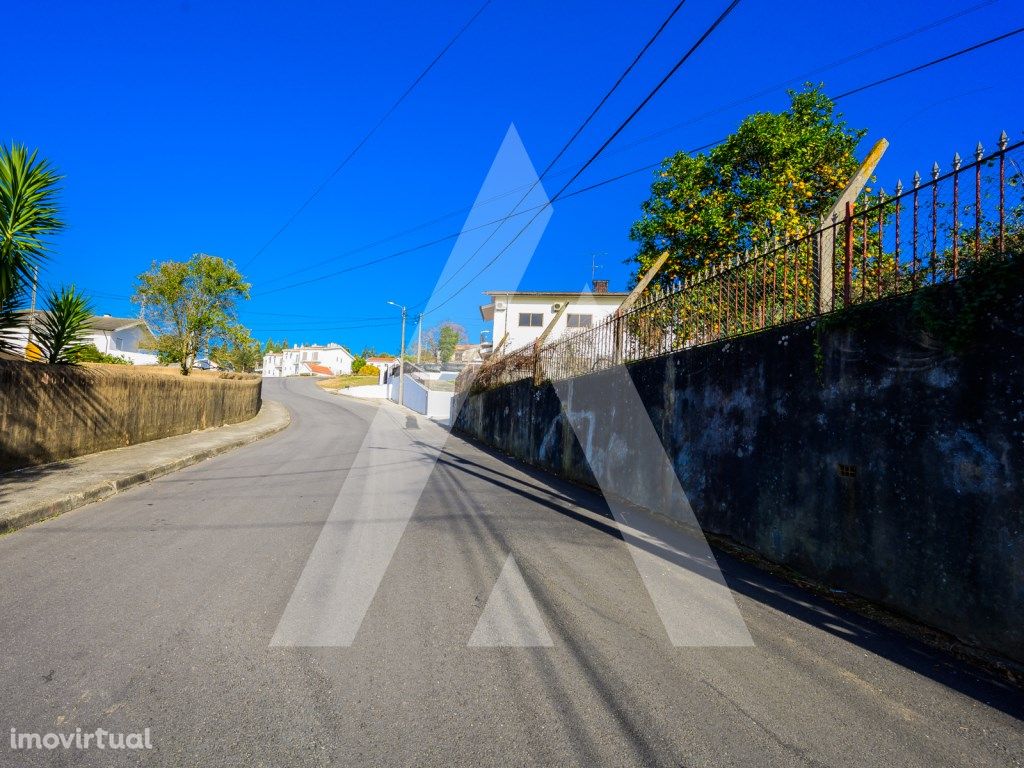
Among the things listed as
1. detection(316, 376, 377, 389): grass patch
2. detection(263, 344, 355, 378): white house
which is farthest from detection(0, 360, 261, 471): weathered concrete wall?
detection(263, 344, 355, 378): white house

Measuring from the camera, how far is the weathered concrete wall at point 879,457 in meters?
3.32

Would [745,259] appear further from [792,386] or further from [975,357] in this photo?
[975,357]

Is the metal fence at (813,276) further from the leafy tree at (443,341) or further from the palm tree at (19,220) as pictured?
the leafy tree at (443,341)

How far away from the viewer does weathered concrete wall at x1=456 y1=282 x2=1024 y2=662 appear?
10.9 ft

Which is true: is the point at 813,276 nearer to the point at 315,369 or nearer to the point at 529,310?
the point at 529,310

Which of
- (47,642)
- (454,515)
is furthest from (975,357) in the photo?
(47,642)

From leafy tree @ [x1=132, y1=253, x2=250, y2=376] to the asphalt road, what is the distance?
25.2 m

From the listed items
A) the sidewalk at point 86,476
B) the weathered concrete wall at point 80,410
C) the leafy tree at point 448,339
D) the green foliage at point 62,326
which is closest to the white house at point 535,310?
the weathered concrete wall at point 80,410

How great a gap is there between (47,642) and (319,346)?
12511 centimetres

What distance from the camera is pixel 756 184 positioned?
11.5m

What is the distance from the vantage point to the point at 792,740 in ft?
7.98

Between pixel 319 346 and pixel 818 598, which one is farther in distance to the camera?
pixel 319 346

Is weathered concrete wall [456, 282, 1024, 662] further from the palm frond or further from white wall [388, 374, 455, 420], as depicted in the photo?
white wall [388, 374, 455, 420]

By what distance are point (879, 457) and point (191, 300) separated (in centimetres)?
3002
